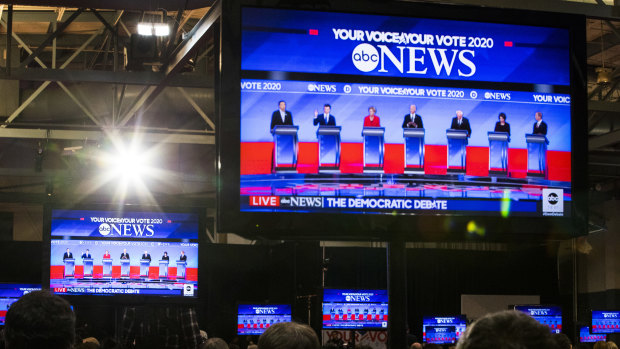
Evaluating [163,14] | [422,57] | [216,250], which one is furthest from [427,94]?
[216,250]

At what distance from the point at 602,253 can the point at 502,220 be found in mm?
18734

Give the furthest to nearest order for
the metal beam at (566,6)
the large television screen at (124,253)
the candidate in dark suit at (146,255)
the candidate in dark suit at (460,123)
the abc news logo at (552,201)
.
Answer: the candidate in dark suit at (146,255)
the large television screen at (124,253)
the metal beam at (566,6)
the abc news logo at (552,201)
the candidate in dark suit at (460,123)

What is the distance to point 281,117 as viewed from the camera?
285cm

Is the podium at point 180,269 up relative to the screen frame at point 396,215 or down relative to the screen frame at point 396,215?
down

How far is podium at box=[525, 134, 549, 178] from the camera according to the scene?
299 centimetres

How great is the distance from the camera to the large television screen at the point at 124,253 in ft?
24.9

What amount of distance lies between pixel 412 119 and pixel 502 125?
33 centimetres

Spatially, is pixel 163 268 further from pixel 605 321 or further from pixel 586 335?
pixel 605 321

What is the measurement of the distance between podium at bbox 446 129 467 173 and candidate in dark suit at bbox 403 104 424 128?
107 millimetres

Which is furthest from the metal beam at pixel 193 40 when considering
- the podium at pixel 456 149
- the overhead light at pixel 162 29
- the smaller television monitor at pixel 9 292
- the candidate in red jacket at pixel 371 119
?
the smaller television monitor at pixel 9 292

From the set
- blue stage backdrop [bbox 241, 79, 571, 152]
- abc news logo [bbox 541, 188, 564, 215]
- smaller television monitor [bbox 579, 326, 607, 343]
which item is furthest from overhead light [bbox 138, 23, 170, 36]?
smaller television monitor [bbox 579, 326, 607, 343]

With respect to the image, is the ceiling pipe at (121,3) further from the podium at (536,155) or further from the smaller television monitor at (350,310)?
the podium at (536,155)

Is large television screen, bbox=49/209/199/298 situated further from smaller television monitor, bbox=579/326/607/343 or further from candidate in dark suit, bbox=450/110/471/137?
smaller television monitor, bbox=579/326/607/343

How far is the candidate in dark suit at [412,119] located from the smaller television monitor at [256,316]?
363 inches
